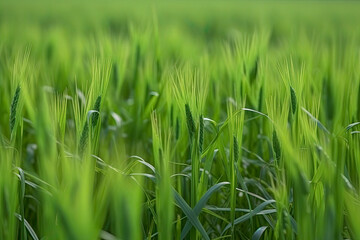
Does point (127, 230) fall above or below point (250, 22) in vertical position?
above

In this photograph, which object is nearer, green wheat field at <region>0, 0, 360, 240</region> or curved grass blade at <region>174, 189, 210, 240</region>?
green wheat field at <region>0, 0, 360, 240</region>

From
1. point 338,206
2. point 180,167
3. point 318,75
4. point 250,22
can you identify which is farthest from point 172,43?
point 250,22

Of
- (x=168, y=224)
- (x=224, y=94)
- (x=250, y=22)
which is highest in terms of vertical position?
(x=168, y=224)

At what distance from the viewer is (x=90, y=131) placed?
824 millimetres

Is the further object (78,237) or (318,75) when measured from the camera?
(318,75)

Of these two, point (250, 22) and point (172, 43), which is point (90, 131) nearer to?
point (172, 43)

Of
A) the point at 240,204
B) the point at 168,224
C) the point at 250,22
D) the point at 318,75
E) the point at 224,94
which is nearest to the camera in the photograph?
the point at 168,224

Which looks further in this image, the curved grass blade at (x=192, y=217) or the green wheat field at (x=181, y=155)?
the curved grass blade at (x=192, y=217)

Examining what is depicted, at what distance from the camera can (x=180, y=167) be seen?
3.48ft

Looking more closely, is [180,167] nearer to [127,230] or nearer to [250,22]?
[127,230]

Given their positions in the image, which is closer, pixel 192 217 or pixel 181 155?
pixel 192 217

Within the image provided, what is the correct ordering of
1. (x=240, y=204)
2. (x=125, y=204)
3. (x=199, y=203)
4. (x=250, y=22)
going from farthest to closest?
Result: (x=250, y=22) < (x=240, y=204) < (x=199, y=203) < (x=125, y=204)

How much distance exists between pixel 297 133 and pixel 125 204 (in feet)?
1.36

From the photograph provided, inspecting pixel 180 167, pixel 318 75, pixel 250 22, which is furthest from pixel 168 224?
pixel 250 22
